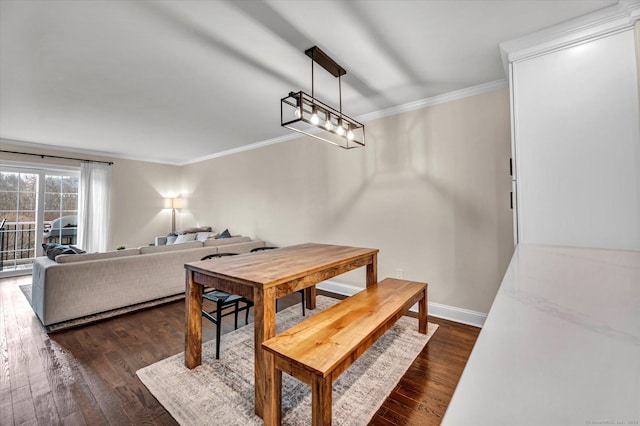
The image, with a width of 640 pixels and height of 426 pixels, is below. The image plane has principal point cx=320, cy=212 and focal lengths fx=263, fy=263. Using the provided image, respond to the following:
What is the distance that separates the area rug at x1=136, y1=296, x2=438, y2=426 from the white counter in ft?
4.63

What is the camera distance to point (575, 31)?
1.78 metres

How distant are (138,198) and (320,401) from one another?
616cm

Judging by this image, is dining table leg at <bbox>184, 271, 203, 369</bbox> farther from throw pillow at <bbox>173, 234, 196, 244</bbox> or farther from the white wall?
throw pillow at <bbox>173, 234, 196, 244</bbox>

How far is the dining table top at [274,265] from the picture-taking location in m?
1.65

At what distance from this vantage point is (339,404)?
63.9 inches

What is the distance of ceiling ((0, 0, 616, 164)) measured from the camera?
1.65m

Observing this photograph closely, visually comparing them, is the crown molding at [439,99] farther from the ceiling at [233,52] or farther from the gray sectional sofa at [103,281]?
the gray sectional sofa at [103,281]

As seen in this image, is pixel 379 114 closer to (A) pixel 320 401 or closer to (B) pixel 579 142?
(B) pixel 579 142

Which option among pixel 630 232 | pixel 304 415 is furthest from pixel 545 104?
pixel 304 415

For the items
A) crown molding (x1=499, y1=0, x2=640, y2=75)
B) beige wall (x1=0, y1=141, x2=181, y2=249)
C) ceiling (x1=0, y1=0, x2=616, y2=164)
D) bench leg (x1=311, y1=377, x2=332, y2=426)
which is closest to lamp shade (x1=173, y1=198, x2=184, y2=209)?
beige wall (x1=0, y1=141, x2=181, y2=249)

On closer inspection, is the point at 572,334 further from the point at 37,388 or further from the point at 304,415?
the point at 37,388

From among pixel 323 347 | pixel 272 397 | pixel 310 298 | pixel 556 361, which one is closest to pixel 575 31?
pixel 556 361

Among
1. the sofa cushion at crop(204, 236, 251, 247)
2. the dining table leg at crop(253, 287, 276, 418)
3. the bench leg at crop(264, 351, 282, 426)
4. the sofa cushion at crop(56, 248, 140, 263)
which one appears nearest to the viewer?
the bench leg at crop(264, 351, 282, 426)

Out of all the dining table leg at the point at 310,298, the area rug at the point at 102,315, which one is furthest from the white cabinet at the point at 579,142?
the area rug at the point at 102,315
